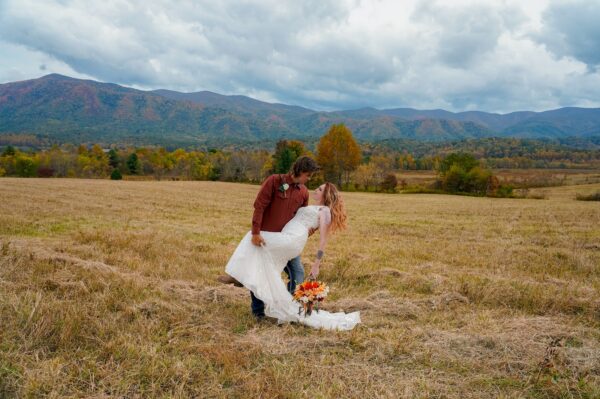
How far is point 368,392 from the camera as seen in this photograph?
400 centimetres

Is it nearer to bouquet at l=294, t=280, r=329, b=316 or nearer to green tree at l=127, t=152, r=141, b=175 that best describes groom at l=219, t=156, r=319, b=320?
bouquet at l=294, t=280, r=329, b=316

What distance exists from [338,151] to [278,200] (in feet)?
203

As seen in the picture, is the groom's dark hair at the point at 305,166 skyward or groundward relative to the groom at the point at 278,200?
skyward

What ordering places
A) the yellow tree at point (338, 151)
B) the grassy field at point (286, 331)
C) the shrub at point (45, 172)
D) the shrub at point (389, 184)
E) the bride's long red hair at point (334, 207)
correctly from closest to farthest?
the grassy field at point (286, 331), the bride's long red hair at point (334, 207), the shrub at point (389, 184), the yellow tree at point (338, 151), the shrub at point (45, 172)

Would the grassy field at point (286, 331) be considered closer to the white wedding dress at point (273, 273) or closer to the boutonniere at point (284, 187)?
the white wedding dress at point (273, 273)

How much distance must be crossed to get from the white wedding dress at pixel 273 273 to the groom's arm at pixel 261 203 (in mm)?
217

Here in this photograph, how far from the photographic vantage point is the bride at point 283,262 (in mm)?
5984

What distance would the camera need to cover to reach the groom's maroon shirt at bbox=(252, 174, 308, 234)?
602 centimetres

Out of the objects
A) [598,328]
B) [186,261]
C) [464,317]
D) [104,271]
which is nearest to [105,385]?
[104,271]

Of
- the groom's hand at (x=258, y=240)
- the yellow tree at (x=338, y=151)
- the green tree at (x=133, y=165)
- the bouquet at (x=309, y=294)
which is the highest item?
the yellow tree at (x=338, y=151)

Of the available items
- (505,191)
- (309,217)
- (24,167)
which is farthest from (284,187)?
(24,167)

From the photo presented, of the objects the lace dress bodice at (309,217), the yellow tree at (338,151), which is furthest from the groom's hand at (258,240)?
the yellow tree at (338,151)

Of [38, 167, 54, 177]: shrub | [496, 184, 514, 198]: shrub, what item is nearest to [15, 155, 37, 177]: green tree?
[38, 167, 54, 177]: shrub

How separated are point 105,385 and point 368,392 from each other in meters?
2.64
